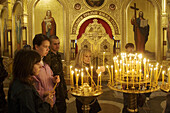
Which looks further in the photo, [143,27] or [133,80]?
[143,27]

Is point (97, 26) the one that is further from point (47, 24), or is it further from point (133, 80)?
point (133, 80)

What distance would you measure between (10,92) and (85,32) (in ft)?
23.8

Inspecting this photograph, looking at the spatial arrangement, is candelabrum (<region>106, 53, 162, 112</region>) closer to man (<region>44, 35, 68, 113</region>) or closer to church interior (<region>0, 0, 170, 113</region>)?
man (<region>44, 35, 68, 113</region>)

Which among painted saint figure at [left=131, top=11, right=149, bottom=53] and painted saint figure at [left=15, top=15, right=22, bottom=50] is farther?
painted saint figure at [left=15, top=15, right=22, bottom=50]

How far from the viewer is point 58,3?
8.58 m

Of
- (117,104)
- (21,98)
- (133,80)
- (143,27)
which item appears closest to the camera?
(21,98)

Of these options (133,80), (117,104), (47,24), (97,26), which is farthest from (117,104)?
(47,24)

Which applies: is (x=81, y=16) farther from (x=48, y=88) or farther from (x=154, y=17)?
(x=48, y=88)

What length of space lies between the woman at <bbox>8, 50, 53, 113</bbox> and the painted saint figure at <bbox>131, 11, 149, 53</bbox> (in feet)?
24.6

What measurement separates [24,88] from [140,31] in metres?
7.79

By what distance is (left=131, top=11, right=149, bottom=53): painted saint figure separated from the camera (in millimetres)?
8469

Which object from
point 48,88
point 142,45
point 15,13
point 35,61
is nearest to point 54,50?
point 48,88

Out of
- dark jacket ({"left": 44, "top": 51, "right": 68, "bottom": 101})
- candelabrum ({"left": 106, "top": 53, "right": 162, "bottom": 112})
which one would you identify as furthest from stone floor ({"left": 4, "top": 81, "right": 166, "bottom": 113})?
dark jacket ({"left": 44, "top": 51, "right": 68, "bottom": 101})

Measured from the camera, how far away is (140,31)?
27.9 feet
